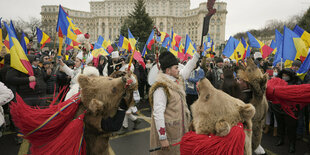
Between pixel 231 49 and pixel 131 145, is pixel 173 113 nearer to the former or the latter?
pixel 131 145

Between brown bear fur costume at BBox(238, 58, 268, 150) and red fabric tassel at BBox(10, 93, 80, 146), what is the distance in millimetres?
2820

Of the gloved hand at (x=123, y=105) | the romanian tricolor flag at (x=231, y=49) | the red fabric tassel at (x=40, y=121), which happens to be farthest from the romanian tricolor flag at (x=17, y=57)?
the romanian tricolor flag at (x=231, y=49)

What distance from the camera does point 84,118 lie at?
1.94m

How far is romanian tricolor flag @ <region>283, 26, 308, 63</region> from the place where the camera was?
4824 millimetres

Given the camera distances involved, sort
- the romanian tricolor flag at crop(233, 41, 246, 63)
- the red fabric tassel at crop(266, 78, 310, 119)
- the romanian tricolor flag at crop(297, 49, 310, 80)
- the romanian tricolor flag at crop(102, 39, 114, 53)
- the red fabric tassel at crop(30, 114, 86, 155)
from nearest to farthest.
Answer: the red fabric tassel at crop(30, 114, 86, 155), the red fabric tassel at crop(266, 78, 310, 119), the romanian tricolor flag at crop(297, 49, 310, 80), the romanian tricolor flag at crop(233, 41, 246, 63), the romanian tricolor flag at crop(102, 39, 114, 53)

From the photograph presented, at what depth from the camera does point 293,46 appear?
193 inches

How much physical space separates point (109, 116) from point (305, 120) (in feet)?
18.0

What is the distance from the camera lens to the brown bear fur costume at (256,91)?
3053 millimetres

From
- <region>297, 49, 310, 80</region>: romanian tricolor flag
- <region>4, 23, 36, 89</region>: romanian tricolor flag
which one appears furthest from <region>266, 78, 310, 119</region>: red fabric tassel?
<region>4, 23, 36, 89</region>: romanian tricolor flag

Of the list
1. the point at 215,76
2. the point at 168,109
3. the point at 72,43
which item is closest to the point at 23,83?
the point at 72,43

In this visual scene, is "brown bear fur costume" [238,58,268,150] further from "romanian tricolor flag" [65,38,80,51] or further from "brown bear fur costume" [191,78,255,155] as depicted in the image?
"romanian tricolor flag" [65,38,80,51]

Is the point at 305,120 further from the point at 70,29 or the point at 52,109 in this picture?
the point at 70,29

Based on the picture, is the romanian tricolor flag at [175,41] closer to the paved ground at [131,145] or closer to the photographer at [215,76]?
the photographer at [215,76]

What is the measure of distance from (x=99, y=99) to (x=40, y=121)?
2.15 feet
